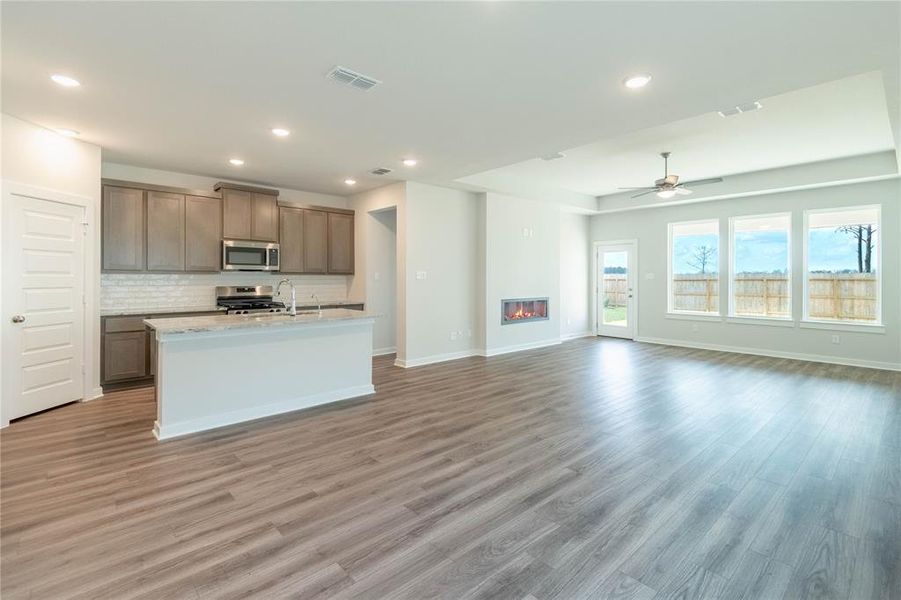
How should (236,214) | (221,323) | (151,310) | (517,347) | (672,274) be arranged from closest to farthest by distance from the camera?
A: (221,323) < (151,310) < (236,214) < (517,347) < (672,274)

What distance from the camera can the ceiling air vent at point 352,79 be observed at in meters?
3.01

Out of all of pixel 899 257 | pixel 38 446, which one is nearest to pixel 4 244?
pixel 38 446

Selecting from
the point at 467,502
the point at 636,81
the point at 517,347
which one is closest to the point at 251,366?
the point at 467,502

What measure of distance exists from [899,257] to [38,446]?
10.4m

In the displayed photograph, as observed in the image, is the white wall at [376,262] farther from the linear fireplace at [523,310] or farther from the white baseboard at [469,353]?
the linear fireplace at [523,310]

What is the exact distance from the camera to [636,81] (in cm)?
313

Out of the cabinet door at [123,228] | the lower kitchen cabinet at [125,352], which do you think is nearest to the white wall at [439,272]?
the lower kitchen cabinet at [125,352]

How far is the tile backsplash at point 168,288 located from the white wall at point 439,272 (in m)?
2.09

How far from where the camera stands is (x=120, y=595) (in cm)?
177

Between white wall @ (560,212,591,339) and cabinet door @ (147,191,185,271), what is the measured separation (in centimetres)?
693

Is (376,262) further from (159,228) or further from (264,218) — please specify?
(159,228)

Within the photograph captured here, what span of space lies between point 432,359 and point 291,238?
118 inches

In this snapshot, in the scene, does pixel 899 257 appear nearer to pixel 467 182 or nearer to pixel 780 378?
pixel 780 378

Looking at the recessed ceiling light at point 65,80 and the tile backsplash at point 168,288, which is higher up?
the recessed ceiling light at point 65,80
